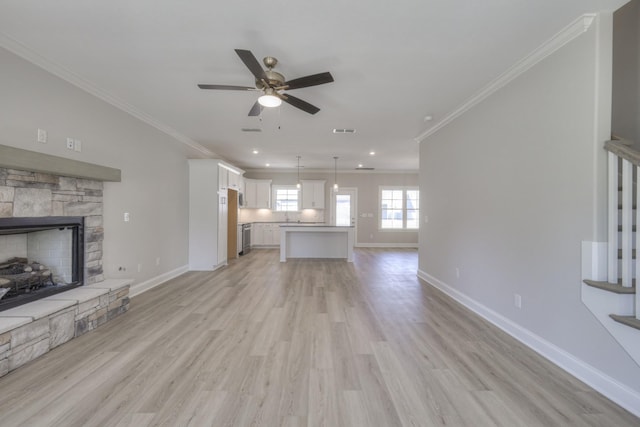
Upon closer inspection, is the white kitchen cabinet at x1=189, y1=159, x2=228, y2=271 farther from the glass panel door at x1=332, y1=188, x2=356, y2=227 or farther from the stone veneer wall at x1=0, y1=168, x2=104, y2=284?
the glass panel door at x1=332, y1=188, x2=356, y2=227

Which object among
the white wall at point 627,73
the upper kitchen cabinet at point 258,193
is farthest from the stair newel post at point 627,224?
the upper kitchen cabinet at point 258,193

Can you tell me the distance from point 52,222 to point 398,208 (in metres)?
8.59

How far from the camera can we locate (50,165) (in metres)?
2.51

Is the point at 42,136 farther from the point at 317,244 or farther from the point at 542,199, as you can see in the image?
the point at 317,244

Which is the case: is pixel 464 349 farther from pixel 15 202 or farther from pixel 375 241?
pixel 375 241

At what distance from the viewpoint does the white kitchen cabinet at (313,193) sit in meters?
8.84

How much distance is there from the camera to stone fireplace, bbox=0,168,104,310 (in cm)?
237

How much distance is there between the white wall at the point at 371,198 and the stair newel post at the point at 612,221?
7268 millimetres

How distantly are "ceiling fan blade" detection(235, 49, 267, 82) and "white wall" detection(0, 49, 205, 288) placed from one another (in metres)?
2.22

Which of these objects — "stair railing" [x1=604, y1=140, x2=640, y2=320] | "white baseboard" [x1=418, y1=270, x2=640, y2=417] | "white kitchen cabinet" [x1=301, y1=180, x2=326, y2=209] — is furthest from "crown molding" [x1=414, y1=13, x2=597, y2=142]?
"white kitchen cabinet" [x1=301, y1=180, x2=326, y2=209]

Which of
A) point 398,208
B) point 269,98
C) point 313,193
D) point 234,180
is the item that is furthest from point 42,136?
point 398,208

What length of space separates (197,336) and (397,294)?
9.21 feet

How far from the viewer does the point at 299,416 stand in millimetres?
1604

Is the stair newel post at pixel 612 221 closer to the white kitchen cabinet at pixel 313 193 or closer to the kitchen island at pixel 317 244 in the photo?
the kitchen island at pixel 317 244
